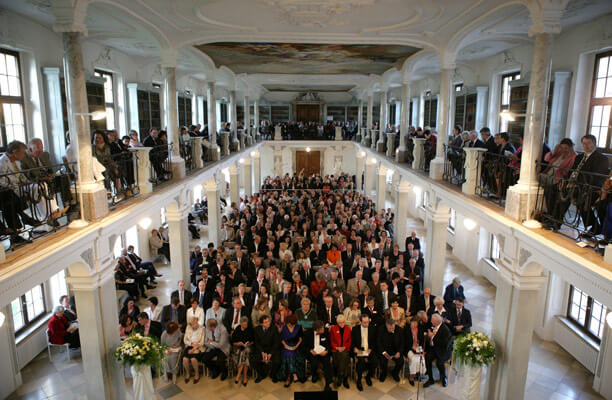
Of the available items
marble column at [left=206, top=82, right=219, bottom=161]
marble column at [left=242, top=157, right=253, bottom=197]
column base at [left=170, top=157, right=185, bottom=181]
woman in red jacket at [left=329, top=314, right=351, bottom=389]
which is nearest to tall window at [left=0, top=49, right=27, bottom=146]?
column base at [left=170, top=157, right=185, bottom=181]

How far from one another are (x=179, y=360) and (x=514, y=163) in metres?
7.58

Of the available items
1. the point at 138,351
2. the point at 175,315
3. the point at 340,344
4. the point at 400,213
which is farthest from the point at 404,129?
the point at 138,351

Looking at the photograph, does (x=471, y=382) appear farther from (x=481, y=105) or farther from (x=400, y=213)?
(x=481, y=105)

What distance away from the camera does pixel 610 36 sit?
8695mm

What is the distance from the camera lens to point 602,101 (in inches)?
364

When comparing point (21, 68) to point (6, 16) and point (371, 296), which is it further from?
point (371, 296)

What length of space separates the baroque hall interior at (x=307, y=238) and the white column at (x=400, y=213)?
18cm

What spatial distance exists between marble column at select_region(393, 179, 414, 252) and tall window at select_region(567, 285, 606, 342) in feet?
20.7

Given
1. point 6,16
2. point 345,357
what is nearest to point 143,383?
point 345,357

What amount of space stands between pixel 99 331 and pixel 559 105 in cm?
1114

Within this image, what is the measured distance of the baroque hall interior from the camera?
19.9 feet

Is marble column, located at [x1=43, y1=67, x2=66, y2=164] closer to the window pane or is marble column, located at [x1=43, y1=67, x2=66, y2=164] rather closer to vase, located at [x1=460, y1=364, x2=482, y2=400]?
the window pane

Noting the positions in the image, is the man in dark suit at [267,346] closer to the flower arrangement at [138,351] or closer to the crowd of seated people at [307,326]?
the crowd of seated people at [307,326]

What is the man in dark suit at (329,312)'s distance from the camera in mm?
8570
